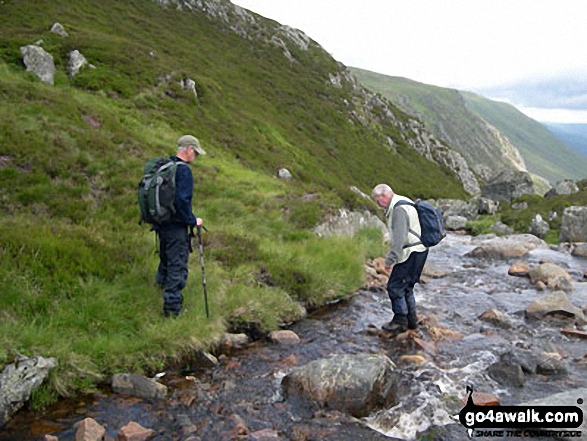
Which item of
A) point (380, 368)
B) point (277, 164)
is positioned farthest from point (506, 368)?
point (277, 164)

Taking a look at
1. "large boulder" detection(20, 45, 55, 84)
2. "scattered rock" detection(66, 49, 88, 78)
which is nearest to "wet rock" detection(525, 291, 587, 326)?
"large boulder" detection(20, 45, 55, 84)

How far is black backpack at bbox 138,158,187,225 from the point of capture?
7461mm

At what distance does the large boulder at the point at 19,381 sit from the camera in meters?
5.47

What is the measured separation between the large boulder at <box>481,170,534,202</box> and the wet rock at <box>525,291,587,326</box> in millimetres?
40298

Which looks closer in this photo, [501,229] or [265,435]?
[265,435]

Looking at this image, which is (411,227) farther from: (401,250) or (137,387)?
(137,387)

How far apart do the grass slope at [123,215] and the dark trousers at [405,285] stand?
7.67 feet

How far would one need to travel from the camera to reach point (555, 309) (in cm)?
1065

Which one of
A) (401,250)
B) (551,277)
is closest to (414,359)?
(401,250)

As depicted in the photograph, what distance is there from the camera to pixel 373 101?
248 ft

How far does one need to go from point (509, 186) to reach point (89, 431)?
5159cm

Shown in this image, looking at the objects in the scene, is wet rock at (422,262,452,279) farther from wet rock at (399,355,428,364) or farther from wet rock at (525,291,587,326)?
wet rock at (399,355,428,364)

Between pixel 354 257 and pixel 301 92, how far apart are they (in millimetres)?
50203

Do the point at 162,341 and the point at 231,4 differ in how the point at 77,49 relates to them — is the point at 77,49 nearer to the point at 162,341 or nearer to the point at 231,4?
the point at 162,341
